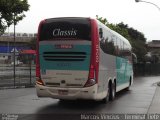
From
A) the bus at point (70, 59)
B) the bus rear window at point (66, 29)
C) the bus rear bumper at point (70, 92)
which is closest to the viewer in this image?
the bus rear bumper at point (70, 92)

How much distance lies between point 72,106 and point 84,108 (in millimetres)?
662

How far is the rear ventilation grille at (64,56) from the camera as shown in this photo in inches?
556

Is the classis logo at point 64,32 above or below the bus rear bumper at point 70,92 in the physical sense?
above

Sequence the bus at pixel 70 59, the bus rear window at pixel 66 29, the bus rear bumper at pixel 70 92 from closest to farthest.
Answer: the bus rear bumper at pixel 70 92, the bus at pixel 70 59, the bus rear window at pixel 66 29

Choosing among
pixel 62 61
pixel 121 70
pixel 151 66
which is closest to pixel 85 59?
A: pixel 62 61

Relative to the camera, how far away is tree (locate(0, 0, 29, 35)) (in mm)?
16219

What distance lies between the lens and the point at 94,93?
1386cm

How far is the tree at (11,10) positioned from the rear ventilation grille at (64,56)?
3.08m

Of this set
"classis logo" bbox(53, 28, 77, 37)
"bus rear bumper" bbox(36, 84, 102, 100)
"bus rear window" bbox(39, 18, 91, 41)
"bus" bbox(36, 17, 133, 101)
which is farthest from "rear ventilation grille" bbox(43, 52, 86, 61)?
"bus rear bumper" bbox(36, 84, 102, 100)

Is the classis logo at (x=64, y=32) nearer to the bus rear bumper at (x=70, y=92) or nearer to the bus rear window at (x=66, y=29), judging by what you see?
the bus rear window at (x=66, y=29)

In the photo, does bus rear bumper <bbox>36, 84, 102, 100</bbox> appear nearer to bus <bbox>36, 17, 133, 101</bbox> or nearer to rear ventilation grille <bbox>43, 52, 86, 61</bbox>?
bus <bbox>36, 17, 133, 101</bbox>

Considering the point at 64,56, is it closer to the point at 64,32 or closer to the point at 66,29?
the point at 64,32

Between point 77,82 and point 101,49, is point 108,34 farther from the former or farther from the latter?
point 77,82

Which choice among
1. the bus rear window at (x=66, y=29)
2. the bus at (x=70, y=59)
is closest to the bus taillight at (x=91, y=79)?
the bus at (x=70, y=59)
